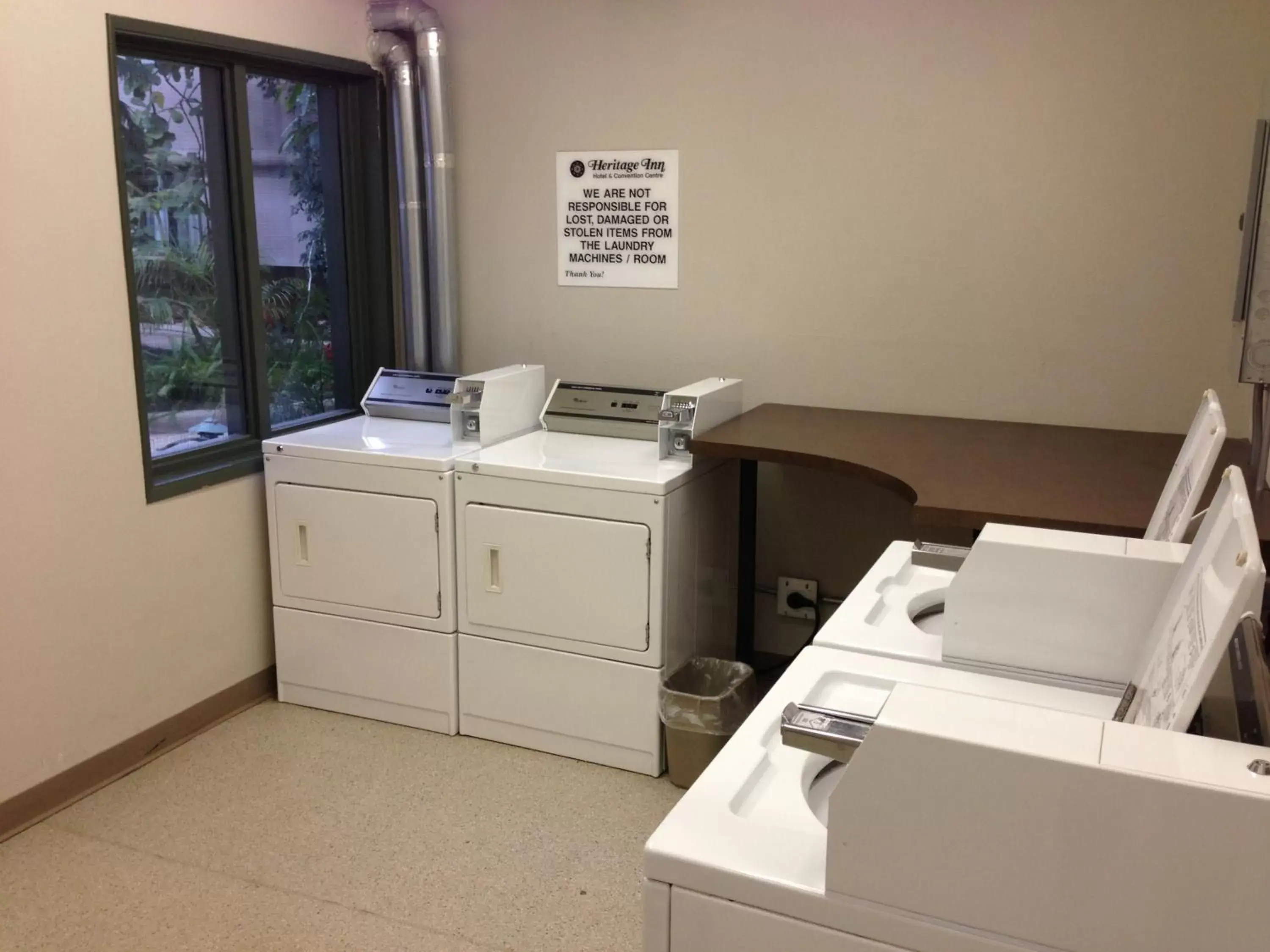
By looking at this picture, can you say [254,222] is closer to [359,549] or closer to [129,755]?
[359,549]

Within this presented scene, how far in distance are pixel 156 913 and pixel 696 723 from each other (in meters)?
1.37

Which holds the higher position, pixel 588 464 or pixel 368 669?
pixel 588 464

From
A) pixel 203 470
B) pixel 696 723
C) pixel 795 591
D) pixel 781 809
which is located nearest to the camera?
pixel 781 809

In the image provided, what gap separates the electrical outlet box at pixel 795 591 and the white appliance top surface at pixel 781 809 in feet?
6.48

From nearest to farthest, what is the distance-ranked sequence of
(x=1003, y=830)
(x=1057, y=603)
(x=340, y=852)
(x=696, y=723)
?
1. (x=1003, y=830)
2. (x=1057, y=603)
3. (x=340, y=852)
4. (x=696, y=723)

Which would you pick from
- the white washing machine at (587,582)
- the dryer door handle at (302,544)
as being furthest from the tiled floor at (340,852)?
the dryer door handle at (302,544)

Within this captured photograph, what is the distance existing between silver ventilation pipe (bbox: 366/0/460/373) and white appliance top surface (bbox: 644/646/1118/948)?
98.5 inches

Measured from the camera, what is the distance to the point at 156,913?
236cm

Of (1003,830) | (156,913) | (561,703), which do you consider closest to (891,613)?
(1003,830)

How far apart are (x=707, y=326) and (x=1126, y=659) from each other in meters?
2.24

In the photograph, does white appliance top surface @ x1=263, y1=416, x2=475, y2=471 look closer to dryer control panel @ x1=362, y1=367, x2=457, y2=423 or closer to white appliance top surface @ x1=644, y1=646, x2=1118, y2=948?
dryer control panel @ x1=362, y1=367, x2=457, y2=423

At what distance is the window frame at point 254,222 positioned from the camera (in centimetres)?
288

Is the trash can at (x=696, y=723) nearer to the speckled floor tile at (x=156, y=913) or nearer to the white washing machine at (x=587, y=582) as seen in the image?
the white washing machine at (x=587, y=582)

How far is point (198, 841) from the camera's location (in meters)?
2.63
